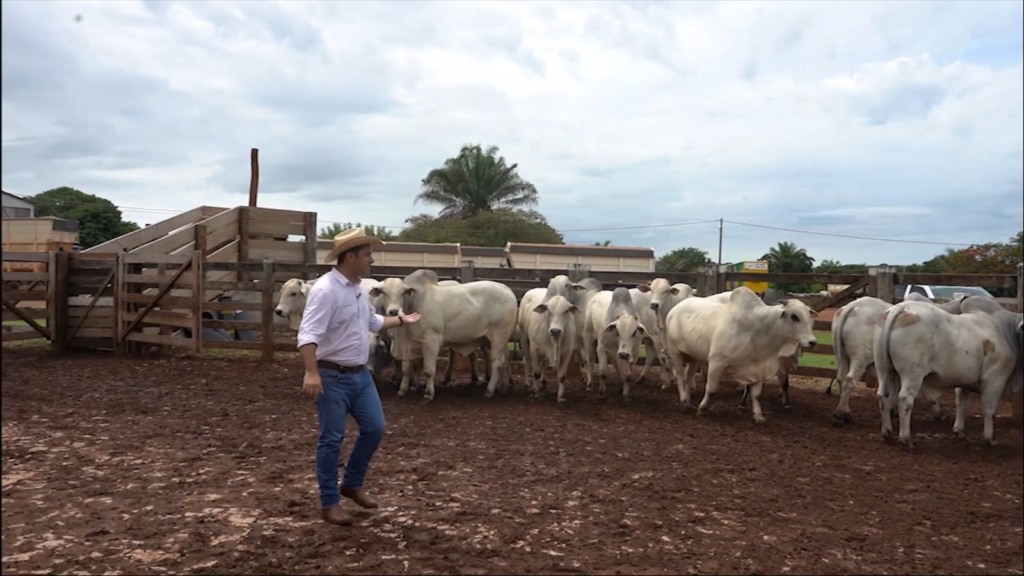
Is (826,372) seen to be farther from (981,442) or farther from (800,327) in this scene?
(981,442)

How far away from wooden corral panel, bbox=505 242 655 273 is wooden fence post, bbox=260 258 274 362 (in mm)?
23217

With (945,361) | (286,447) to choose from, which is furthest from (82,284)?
(945,361)

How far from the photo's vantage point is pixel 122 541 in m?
4.43

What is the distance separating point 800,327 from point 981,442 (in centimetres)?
219

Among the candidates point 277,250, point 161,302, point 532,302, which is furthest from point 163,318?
point 532,302

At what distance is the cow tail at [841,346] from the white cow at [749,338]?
26 centimetres

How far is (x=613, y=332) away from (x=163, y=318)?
8200 millimetres

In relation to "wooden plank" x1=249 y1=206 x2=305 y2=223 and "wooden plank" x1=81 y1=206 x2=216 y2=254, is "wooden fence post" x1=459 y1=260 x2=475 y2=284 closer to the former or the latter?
"wooden plank" x1=249 y1=206 x2=305 y2=223

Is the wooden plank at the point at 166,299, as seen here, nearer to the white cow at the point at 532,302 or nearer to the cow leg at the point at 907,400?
the white cow at the point at 532,302

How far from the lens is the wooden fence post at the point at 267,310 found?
13.0m

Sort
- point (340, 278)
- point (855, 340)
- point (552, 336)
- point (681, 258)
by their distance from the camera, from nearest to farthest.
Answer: point (340, 278) < point (855, 340) < point (552, 336) < point (681, 258)

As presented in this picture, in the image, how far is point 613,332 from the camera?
1027 centimetres

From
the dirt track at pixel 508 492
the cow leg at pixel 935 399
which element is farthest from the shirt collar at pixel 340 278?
the cow leg at pixel 935 399

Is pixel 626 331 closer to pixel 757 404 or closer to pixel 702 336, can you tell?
pixel 702 336
